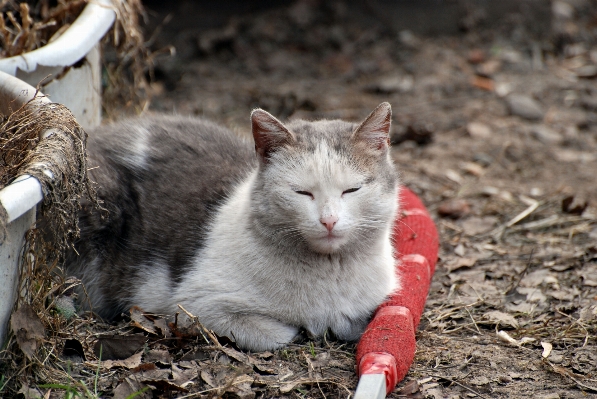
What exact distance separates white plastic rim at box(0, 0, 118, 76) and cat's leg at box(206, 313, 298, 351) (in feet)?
4.67

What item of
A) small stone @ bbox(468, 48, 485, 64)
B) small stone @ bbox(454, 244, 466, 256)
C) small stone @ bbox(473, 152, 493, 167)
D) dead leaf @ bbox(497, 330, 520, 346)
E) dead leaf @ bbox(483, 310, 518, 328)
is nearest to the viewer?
dead leaf @ bbox(497, 330, 520, 346)

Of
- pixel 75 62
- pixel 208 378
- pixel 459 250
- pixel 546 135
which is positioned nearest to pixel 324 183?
pixel 208 378

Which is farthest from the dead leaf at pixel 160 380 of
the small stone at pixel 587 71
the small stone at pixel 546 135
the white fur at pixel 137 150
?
the small stone at pixel 587 71

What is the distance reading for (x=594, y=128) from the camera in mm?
5035

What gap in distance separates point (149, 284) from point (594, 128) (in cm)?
361

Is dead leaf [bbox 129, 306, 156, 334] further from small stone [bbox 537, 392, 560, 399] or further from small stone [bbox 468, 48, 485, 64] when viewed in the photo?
small stone [bbox 468, 48, 485, 64]

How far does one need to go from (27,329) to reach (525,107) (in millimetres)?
4078

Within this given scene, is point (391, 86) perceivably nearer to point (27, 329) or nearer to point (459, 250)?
point (459, 250)

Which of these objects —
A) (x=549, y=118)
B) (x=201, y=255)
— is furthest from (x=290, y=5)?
(x=201, y=255)

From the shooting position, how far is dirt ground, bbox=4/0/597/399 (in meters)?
2.48

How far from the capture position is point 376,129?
2682mm

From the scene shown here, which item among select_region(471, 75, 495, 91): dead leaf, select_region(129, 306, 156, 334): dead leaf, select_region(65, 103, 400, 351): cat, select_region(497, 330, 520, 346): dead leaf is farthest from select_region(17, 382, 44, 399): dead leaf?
select_region(471, 75, 495, 91): dead leaf

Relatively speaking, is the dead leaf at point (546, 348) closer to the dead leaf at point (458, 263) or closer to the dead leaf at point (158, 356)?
the dead leaf at point (458, 263)

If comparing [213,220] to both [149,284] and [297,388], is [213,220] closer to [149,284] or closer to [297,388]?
[149,284]
